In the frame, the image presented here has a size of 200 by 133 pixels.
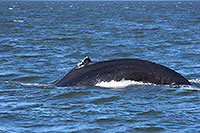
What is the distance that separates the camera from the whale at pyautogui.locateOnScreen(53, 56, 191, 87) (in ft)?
33.3

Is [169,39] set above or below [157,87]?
above

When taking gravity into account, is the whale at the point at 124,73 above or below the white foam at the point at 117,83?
above

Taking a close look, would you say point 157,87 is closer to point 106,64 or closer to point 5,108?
point 106,64

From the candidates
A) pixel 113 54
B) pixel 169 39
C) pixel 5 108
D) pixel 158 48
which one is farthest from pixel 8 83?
pixel 169 39

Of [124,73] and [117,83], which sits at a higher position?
[124,73]

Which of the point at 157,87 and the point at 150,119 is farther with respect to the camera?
the point at 157,87

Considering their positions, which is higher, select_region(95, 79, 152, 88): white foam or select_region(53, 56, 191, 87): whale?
select_region(53, 56, 191, 87): whale

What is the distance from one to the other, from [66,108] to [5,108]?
1.45 metres

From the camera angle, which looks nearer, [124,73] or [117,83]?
[124,73]

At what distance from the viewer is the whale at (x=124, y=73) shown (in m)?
10.1

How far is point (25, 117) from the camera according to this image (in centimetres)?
926

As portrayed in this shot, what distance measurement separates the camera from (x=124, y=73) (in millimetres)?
10273

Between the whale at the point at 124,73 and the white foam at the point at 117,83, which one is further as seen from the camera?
the white foam at the point at 117,83

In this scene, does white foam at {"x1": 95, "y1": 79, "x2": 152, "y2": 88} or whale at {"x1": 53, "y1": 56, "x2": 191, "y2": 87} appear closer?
whale at {"x1": 53, "y1": 56, "x2": 191, "y2": 87}
